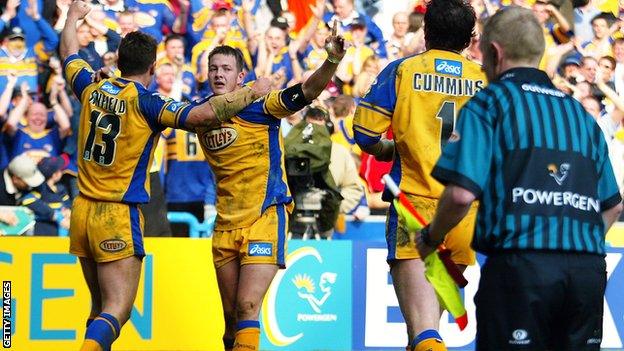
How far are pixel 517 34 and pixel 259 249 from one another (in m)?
3.72

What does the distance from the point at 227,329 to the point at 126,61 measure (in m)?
2.13

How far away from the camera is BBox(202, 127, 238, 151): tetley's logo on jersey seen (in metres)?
8.23

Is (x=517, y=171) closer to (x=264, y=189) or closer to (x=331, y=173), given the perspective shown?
(x=264, y=189)

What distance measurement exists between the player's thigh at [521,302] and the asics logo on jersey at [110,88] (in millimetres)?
3866

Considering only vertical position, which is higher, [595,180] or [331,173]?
[595,180]

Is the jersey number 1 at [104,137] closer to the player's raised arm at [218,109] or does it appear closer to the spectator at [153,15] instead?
the player's raised arm at [218,109]

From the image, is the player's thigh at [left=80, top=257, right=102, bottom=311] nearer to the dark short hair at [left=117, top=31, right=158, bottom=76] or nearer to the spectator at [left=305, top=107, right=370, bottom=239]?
the dark short hair at [left=117, top=31, right=158, bottom=76]

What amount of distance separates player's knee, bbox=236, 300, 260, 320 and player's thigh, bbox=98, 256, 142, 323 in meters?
0.76

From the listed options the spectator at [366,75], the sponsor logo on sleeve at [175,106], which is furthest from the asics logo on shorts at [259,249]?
the spectator at [366,75]

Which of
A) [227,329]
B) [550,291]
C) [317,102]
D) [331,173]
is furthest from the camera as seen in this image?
[317,102]

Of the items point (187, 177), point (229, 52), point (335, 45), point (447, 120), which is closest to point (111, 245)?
point (229, 52)

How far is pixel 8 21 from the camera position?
12.9m

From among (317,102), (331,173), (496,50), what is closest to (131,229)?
(496,50)

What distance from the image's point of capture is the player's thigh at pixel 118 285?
7.80m
